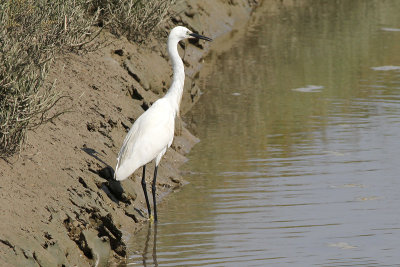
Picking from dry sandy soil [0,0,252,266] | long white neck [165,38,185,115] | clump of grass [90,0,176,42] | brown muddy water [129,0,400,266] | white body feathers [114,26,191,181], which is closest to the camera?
dry sandy soil [0,0,252,266]

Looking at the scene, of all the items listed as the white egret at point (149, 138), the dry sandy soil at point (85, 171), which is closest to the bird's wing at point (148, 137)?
the white egret at point (149, 138)

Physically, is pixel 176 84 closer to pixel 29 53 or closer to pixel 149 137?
pixel 149 137

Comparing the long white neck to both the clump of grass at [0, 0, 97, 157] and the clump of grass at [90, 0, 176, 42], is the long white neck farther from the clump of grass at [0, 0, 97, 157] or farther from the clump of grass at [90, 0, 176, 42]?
the clump of grass at [90, 0, 176, 42]

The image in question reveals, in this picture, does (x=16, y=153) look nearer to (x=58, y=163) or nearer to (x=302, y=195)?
(x=58, y=163)

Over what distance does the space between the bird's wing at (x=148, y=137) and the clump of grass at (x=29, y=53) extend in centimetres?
91

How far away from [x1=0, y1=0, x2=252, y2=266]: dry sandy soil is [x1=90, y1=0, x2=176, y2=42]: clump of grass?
25cm

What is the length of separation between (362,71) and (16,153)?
9.98 meters

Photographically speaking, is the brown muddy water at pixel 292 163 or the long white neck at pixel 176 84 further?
the long white neck at pixel 176 84

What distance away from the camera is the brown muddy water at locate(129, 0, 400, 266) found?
27.9ft

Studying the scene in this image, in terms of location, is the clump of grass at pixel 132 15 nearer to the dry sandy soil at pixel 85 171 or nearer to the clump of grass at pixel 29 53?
the dry sandy soil at pixel 85 171

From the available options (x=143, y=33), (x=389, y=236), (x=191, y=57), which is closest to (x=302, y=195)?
(x=389, y=236)

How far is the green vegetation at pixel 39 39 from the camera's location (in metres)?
8.57

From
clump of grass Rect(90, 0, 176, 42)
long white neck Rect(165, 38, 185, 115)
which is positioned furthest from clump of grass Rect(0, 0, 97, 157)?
long white neck Rect(165, 38, 185, 115)

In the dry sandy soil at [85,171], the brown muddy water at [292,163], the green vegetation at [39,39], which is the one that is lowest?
the brown muddy water at [292,163]
